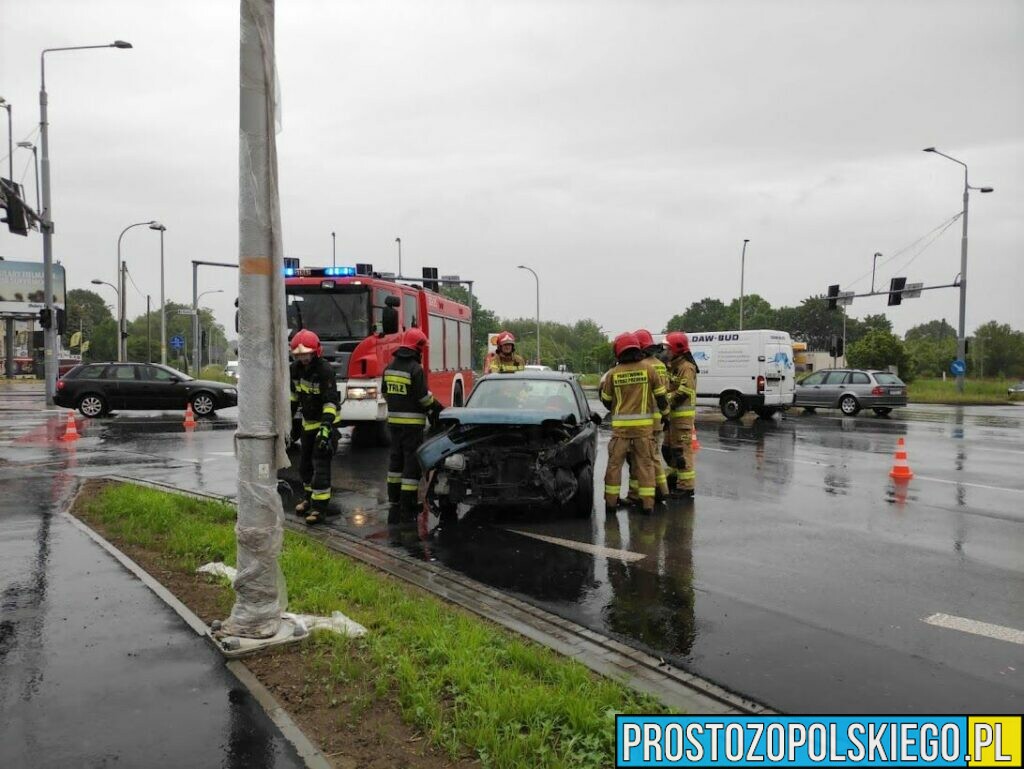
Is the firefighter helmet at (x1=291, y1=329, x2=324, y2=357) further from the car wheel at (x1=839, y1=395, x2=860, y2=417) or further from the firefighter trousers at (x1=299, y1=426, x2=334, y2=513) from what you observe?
the car wheel at (x1=839, y1=395, x2=860, y2=417)

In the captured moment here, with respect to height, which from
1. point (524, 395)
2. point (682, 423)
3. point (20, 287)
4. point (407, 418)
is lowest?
point (682, 423)

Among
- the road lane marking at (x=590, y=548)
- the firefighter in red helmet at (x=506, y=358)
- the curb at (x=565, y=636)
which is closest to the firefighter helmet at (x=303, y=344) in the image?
the curb at (x=565, y=636)

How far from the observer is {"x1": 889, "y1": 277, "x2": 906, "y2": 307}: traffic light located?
3602 cm

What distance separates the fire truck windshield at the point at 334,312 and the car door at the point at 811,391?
57.1ft

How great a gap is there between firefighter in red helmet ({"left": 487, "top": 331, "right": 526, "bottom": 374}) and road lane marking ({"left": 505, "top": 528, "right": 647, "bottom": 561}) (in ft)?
16.6

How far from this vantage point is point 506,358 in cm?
1276

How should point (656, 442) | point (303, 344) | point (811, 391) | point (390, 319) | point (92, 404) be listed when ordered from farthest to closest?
point (811, 391) → point (92, 404) → point (390, 319) → point (656, 442) → point (303, 344)

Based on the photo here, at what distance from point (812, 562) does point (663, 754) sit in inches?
142

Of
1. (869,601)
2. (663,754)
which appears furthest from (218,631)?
(869,601)

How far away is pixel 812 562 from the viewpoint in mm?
6508

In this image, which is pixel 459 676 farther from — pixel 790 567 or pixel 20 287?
pixel 20 287

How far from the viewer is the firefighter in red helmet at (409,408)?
326 inches

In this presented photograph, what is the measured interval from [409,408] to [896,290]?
3375 centimetres

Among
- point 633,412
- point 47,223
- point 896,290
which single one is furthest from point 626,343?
point 896,290
